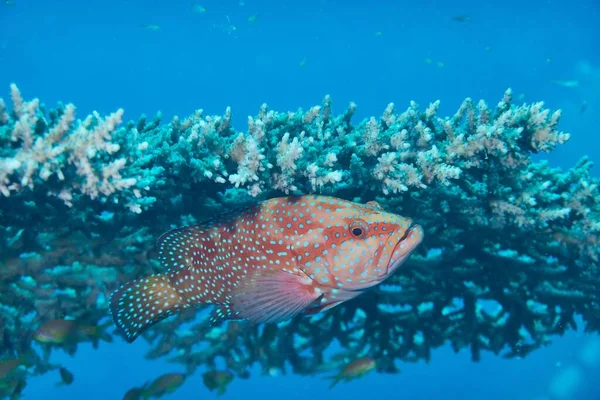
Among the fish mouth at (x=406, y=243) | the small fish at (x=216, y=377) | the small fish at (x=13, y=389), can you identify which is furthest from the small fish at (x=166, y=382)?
the fish mouth at (x=406, y=243)

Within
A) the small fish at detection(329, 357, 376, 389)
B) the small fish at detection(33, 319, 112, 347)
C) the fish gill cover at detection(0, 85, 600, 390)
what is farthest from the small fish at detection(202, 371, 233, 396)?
the small fish at detection(33, 319, 112, 347)

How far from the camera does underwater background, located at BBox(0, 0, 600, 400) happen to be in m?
39.9

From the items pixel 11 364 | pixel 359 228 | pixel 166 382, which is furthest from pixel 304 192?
pixel 166 382

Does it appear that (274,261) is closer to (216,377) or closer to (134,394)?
(216,377)

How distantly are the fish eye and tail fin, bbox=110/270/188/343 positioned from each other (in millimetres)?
1725

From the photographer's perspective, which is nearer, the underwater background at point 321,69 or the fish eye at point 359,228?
the fish eye at point 359,228

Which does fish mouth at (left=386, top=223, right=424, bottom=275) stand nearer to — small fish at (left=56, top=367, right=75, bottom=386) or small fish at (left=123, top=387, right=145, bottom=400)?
small fish at (left=56, top=367, right=75, bottom=386)

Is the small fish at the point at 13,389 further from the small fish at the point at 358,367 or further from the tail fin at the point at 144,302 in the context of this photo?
the small fish at the point at 358,367

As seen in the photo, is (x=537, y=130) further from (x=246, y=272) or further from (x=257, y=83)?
(x=257, y=83)

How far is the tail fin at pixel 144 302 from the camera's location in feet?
12.7

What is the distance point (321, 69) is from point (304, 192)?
8018cm

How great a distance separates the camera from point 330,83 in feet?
276

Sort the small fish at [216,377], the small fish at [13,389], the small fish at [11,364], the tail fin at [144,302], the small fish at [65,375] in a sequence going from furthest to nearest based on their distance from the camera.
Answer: the small fish at [216,377]
the small fish at [65,375]
the small fish at [13,389]
the small fish at [11,364]
the tail fin at [144,302]

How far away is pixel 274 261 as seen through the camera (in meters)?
3.59
